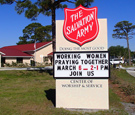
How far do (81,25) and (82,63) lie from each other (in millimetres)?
1364

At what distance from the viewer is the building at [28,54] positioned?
121 feet

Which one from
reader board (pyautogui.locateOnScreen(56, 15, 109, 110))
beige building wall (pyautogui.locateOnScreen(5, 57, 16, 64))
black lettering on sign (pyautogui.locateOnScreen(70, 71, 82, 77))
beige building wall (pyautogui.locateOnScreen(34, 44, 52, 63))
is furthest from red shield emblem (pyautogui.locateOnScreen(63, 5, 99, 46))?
beige building wall (pyautogui.locateOnScreen(34, 44, 52, 63))

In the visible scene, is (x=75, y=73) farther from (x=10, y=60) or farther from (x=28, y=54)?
(x=28, y=54)

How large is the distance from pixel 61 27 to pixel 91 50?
136 cm

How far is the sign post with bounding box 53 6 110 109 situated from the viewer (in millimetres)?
6535

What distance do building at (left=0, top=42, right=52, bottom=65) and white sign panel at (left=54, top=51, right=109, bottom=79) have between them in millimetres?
30484

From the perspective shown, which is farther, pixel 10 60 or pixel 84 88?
pixel 10 60

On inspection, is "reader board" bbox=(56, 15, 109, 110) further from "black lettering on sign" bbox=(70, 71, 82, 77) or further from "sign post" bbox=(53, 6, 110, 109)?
"black lettering on sign" bbox=(70, 71, 82, 77)

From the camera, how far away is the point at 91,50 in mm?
6652

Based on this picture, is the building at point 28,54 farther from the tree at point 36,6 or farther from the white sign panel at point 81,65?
the white sign panel at point 81,65

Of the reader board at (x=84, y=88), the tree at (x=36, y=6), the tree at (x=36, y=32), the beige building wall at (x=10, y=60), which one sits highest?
the tree at (x=36, y=32)

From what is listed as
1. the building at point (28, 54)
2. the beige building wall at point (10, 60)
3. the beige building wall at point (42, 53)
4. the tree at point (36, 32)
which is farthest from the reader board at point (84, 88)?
the tree at point (36, 32)

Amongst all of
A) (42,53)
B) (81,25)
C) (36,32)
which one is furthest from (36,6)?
(36,32)

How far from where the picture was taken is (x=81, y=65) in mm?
6617
